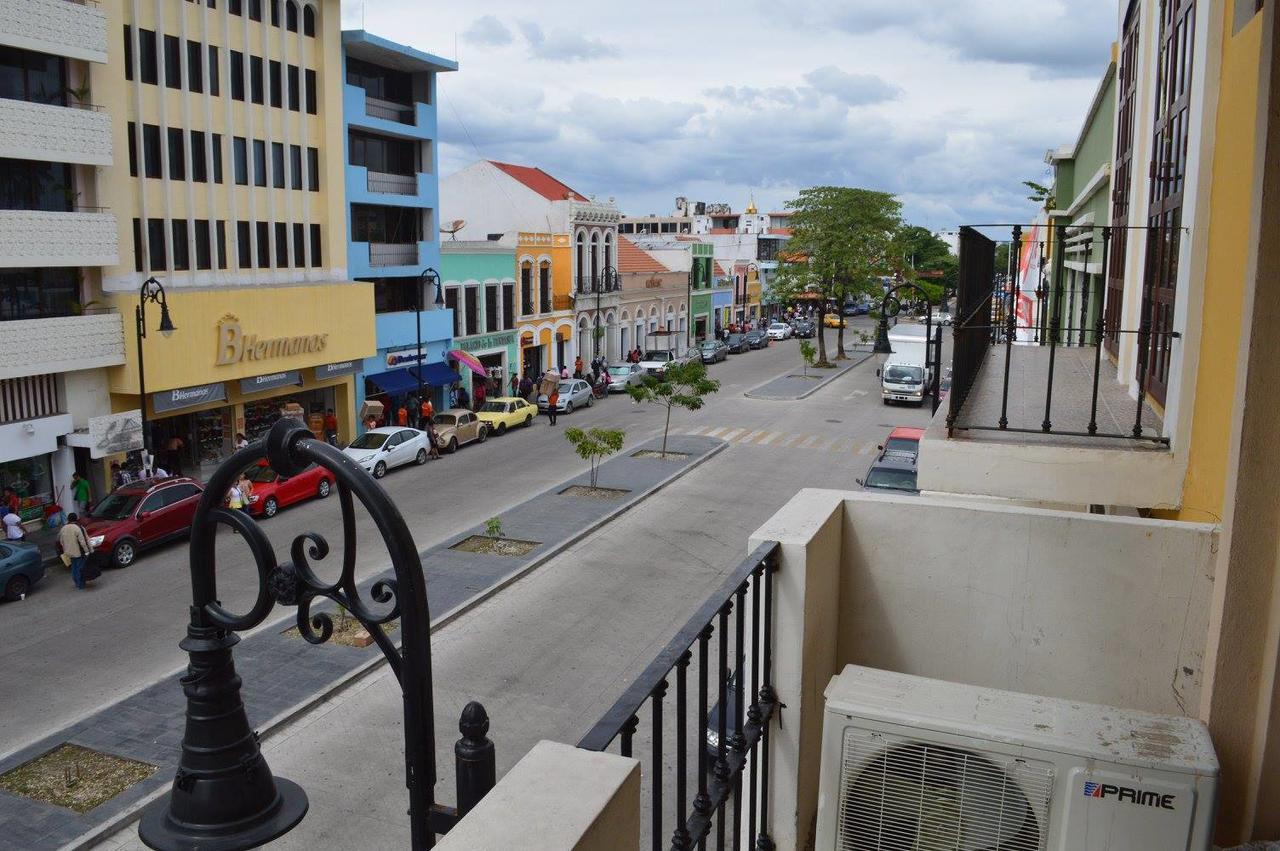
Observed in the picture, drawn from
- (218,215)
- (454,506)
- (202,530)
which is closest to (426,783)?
(202,530)

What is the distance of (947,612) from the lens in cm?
589

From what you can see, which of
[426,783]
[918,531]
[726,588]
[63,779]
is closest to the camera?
[426,783]

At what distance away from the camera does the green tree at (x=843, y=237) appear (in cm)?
5719

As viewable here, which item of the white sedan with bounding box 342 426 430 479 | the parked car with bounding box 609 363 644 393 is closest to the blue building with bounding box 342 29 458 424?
the white sedan with bounding box 342 426 430 479

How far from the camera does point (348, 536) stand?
3281mm

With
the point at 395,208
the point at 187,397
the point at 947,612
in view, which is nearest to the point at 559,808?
the point at 947,612

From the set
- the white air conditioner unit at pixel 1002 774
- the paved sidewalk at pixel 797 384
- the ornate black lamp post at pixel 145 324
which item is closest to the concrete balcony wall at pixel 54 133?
the ornate black lamp post at pixel 145 324

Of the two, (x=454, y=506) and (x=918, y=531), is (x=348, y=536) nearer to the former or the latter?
(x=918, y=531)

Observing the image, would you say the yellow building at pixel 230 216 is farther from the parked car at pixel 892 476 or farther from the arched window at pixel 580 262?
the arched window at pixel 580 262

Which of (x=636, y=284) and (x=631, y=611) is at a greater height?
(x=636, y=284)

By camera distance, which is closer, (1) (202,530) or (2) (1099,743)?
(1) (202,530)

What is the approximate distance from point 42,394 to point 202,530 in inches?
925

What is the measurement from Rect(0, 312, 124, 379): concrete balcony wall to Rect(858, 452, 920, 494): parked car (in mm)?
17362

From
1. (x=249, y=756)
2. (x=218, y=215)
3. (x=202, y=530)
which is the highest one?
(x=218, y=215)
